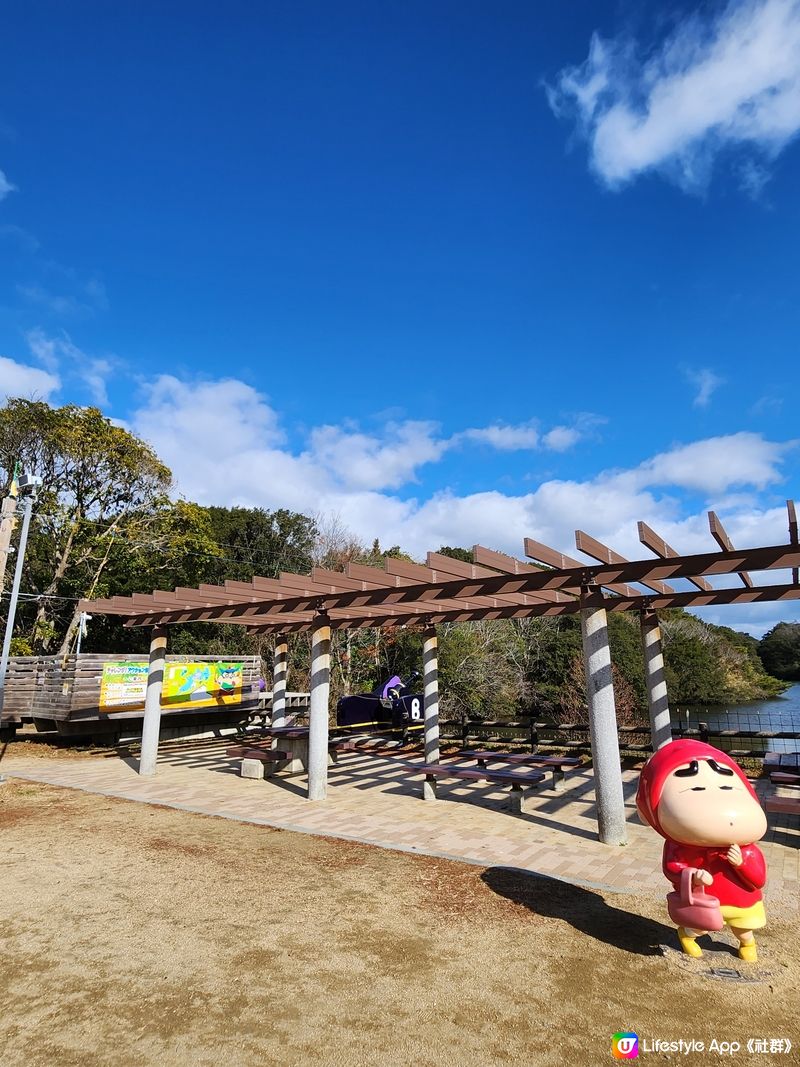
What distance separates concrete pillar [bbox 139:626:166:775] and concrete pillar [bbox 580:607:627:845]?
839 centimetres

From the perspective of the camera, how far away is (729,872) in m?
3.75

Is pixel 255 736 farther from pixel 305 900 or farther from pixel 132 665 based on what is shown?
pixel 305 900

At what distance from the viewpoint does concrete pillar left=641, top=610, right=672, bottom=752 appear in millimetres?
9227

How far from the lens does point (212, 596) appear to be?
969cm

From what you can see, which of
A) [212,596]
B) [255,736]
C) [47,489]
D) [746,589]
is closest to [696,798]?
[746,589]

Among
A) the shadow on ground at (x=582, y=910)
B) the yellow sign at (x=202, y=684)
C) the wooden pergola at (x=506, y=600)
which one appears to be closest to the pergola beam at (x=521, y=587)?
the wooden pergola at (x=506, y=600)

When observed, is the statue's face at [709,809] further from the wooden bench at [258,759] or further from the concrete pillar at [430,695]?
the wooden bench at [258,759]

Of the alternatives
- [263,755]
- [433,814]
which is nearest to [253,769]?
[263,755]

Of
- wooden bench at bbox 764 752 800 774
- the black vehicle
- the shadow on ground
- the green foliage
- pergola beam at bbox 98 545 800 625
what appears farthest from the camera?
the green foliage

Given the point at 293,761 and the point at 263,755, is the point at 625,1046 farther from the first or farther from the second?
the point at 293,761

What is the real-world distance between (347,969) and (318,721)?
Result: 5373 mm

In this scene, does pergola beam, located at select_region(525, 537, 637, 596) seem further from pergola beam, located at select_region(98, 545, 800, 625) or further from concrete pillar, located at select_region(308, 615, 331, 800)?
concrete pillar, located at select_region(308, 615, 331, 800)

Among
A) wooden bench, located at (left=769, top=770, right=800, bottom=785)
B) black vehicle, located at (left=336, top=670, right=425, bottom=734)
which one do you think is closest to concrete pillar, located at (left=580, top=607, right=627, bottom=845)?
wooden bench, located at (left=769, top=770, right=800, bottom=785)

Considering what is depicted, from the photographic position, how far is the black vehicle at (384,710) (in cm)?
1709
